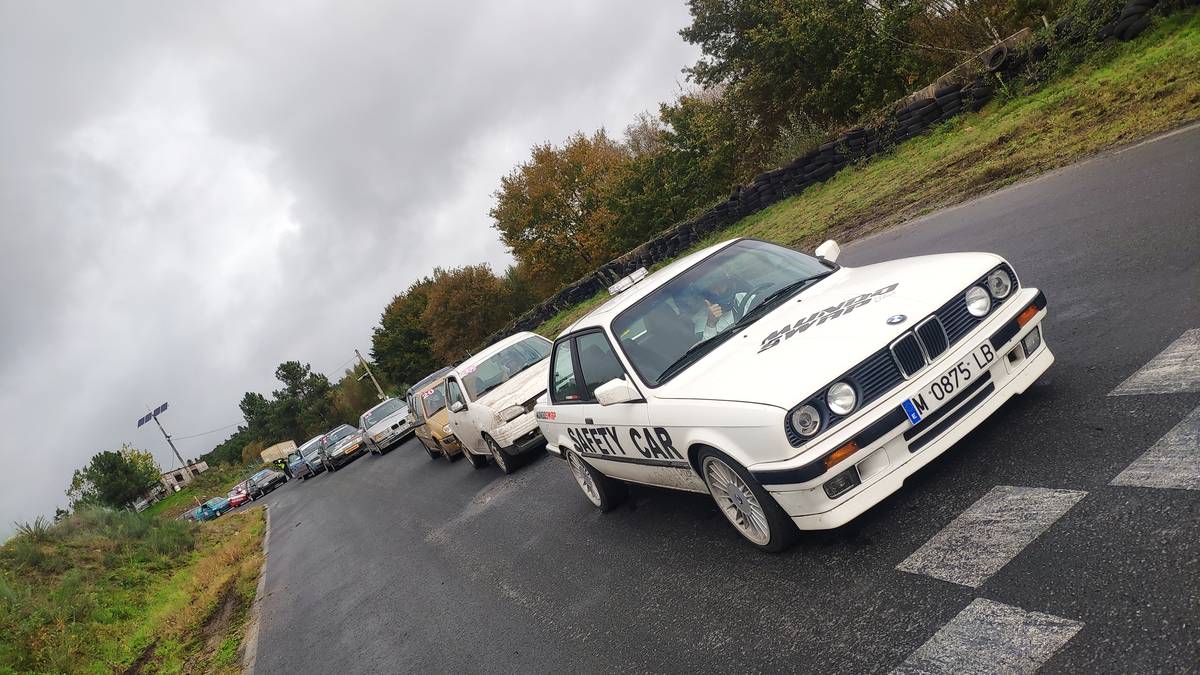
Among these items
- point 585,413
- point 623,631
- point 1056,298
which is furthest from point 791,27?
point 623,631

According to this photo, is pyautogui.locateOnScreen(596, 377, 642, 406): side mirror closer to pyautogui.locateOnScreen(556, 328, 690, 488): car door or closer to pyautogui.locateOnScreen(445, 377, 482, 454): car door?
pyautogui.locateOnScreen(556, 328, 690, 488): car door

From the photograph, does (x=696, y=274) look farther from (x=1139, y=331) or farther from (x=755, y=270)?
(x=1139, y=331)

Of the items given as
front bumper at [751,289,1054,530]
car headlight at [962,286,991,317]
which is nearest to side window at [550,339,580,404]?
front bumper at [751,289,1054,530]

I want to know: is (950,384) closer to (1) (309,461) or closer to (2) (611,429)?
(2) (611,429)

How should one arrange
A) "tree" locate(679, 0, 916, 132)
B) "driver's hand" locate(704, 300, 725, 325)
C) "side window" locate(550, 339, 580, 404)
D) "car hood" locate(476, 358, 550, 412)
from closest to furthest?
"driver's hand" locate(704, 300, 725, 325) → "side window" locate(550, 339, 580, 404) → "car hood" locate(476, 358, 550, 412) → "tree" locate(679, 0, 916, 132)

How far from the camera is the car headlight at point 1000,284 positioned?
406 cm

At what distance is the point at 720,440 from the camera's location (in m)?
3.89

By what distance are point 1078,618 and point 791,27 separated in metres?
22.3

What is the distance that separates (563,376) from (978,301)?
3199 mm

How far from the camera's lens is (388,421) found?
25.5 metres

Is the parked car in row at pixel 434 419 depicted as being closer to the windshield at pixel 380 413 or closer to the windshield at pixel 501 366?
the windshield at pixel 501 366

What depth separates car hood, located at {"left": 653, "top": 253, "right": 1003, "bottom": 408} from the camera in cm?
365

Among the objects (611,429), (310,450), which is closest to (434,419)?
(611,429)

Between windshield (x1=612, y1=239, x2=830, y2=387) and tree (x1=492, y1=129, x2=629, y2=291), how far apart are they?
4654 cm
